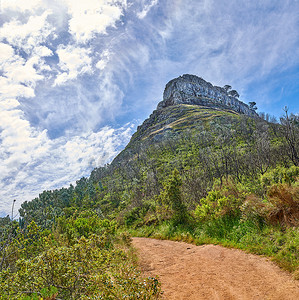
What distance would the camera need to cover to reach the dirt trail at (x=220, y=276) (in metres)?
5.38

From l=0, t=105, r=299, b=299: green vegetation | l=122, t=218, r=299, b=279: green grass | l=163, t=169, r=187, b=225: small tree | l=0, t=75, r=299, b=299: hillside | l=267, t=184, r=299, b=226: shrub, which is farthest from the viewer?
l=163, t=169, r=187, b=225: small tree

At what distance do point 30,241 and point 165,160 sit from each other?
64.2 m

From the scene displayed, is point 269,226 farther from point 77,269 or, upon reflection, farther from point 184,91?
point 184,91

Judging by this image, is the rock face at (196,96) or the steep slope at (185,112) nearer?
the steep slope at (185,112)

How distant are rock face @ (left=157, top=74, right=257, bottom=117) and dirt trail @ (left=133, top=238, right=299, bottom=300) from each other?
165961mm

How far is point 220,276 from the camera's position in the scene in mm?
6645

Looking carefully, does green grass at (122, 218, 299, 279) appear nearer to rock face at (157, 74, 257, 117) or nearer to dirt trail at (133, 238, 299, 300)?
dirt trail at (133, 238, 299, 300)

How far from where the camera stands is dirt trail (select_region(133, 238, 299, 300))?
212 inches

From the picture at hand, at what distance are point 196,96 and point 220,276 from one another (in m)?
187

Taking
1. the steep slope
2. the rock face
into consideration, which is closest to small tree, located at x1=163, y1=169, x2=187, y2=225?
the steep slope

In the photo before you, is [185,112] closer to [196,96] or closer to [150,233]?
[196,96]

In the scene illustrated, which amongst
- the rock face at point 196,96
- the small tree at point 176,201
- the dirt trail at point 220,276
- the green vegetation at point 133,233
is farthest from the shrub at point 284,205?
the rock face at point 196,96

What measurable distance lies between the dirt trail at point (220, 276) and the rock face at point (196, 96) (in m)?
166

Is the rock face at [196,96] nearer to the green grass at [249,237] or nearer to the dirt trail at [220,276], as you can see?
the green grass at [249,237]
